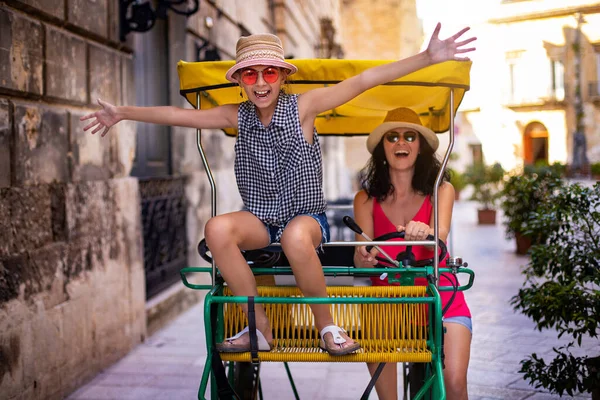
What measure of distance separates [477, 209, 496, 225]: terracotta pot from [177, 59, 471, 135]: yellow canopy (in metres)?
12.9

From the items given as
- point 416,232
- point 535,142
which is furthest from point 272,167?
point 535,142

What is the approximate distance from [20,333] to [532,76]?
30.9 meters

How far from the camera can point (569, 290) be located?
3318 mm

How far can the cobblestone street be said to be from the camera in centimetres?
442

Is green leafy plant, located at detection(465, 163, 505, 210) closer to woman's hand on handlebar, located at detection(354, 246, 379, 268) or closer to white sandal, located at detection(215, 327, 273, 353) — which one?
woman's hand on handlebar, located at detection(354, 246, 379, 268)

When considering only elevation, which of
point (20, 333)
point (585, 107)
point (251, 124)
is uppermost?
point (585, 107)

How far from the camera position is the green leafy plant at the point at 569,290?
130 inches

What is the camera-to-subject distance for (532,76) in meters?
31.1

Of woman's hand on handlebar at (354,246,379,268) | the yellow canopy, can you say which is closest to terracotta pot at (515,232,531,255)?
the yellow canopy

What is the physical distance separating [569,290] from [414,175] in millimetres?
985

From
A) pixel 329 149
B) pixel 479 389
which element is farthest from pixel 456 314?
pixel 329 149

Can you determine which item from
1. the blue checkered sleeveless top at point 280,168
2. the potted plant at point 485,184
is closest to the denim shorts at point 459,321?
the blue checkered sleeveless top at point 280,168

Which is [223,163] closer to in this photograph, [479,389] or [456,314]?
[479,389]

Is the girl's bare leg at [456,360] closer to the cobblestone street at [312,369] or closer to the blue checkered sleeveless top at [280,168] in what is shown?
the blue checkered sleeveless top at [280,168]
